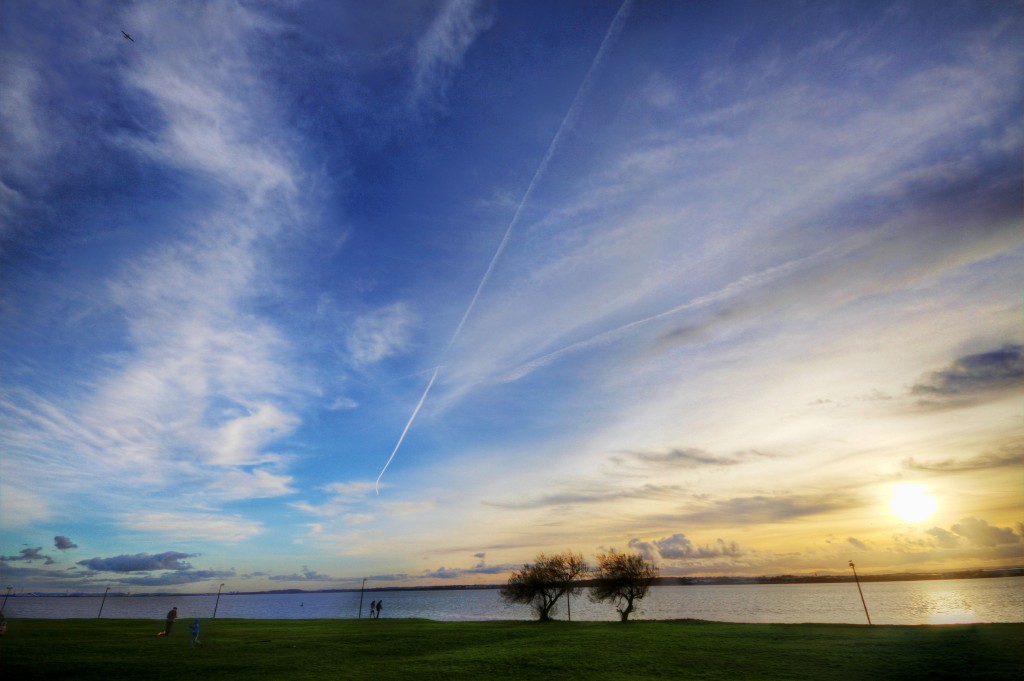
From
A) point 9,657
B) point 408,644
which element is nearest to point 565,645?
point 408,644

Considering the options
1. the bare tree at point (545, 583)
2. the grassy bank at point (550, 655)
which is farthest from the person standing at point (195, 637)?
the bare tree at point (545, 583)

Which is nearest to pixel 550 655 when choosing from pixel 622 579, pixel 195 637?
pixel 195 637

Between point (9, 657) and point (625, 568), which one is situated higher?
point (625, 568)

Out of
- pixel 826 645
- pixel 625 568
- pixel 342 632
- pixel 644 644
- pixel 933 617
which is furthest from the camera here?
pixel 933 617

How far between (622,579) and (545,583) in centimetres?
1299

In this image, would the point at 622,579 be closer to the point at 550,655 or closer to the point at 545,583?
the point at 545,583

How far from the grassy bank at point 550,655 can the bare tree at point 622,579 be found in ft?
105

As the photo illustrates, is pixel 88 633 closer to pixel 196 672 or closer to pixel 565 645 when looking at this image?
pixel 196 672

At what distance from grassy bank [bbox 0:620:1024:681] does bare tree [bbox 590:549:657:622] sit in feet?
105

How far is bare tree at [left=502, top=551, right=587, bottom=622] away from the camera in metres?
78.3

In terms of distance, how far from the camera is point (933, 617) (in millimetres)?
114000

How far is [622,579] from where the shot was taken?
251ft

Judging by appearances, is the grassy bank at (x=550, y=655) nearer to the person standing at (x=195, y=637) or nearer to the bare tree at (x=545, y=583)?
the person standing at (x=195, y=637)

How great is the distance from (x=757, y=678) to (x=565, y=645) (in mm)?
17223
